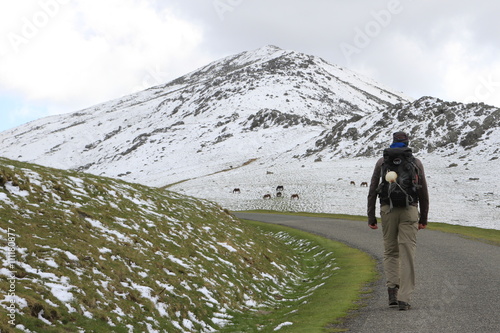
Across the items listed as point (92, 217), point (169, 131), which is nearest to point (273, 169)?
point (92, 217)

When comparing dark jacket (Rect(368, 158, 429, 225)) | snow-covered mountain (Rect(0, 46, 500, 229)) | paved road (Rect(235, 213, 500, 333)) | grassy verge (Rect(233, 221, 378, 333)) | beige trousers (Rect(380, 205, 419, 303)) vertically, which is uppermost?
snow-covered mountain (Rect(0, 46, 500, 229))

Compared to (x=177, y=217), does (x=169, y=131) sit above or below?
above

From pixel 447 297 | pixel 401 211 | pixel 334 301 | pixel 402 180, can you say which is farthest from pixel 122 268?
pixel 447 297

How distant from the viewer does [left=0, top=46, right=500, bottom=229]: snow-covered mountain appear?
189 ft

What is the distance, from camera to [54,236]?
10.6 meters

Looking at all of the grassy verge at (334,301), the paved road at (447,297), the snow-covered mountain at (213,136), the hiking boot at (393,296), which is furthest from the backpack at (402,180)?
the snow-covered mountain at (213,136)

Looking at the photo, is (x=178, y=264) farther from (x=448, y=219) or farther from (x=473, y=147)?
(x=473, y=147)

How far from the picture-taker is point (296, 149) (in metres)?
103

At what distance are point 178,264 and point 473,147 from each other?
6943 cm

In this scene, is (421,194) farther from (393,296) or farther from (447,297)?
(447,297)

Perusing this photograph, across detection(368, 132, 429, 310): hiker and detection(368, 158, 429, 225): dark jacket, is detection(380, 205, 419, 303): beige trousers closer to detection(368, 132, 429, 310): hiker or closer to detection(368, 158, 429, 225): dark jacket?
detection(368, 132, 429, 310): hiker

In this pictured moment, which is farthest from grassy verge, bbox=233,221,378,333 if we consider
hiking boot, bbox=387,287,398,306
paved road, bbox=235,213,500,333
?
hiking boot, bbox=387,287,398,306

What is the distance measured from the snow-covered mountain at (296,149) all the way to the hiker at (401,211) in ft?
99.4

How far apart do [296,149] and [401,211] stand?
93747 millimetres
